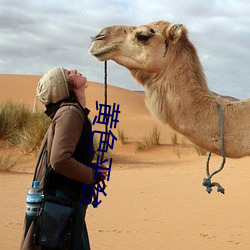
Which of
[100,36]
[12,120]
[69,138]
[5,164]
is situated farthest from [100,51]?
[12,120]

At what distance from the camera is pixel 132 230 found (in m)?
8.80

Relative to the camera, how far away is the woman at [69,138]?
135 inches

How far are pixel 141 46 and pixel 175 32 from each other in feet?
0.96

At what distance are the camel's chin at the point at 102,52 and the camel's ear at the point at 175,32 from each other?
18.2 inches

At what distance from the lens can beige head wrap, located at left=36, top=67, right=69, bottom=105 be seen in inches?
145

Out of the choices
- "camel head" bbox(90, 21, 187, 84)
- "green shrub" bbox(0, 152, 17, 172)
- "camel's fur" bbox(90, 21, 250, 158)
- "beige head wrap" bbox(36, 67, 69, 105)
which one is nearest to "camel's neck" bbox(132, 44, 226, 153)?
"camel's fur" bbox(90, 21, 250, 158)

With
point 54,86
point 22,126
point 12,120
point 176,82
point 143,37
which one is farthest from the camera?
point 22,126

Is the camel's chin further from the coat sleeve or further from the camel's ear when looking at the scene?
the coat sleeve

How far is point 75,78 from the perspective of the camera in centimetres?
376

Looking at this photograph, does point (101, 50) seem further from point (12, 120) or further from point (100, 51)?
point (12, 120)

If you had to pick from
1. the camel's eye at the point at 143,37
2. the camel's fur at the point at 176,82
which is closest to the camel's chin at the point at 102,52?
the camel's fur at the point at 176,82

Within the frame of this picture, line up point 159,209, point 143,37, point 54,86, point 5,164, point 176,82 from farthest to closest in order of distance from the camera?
point 5,164, point 159,209, point 143,37, point 176,82, point 54,86

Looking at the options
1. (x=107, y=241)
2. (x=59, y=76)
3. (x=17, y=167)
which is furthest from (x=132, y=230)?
(x=17, y=167)

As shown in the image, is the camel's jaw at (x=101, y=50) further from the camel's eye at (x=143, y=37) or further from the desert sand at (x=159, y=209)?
the desert sand at (x=159, y=209)
